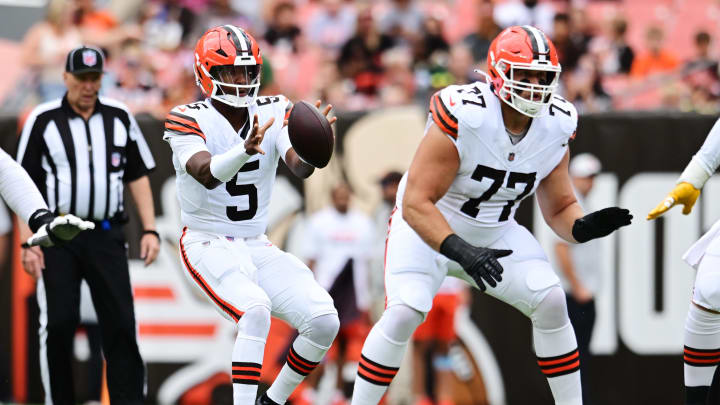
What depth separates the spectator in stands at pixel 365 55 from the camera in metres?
10.2

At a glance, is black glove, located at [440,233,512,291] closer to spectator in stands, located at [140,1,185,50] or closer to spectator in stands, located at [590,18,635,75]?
spectator in stands, located at [590,18,635,75]

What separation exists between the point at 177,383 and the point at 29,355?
3.71 feet

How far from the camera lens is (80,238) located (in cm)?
607

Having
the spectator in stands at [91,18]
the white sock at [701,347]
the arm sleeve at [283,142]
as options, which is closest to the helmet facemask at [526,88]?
the arm sleeve at [283,142]

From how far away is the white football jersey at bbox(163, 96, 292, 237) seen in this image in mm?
5336

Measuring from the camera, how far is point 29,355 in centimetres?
865

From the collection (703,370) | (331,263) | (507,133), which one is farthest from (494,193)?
(331,263)

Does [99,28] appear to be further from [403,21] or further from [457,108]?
[457,108]

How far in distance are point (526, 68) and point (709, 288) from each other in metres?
1.36

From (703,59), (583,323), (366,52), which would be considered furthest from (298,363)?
(703,59)

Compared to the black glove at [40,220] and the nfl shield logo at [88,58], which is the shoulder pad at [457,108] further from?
the nfl shield logo at [88,58]

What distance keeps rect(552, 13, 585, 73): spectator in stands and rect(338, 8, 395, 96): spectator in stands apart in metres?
1.50

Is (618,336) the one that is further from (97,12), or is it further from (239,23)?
(97,12)

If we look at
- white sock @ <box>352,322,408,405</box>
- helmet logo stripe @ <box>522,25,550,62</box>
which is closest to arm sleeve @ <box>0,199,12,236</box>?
white sock @ <box>352,322,408,405</box>
